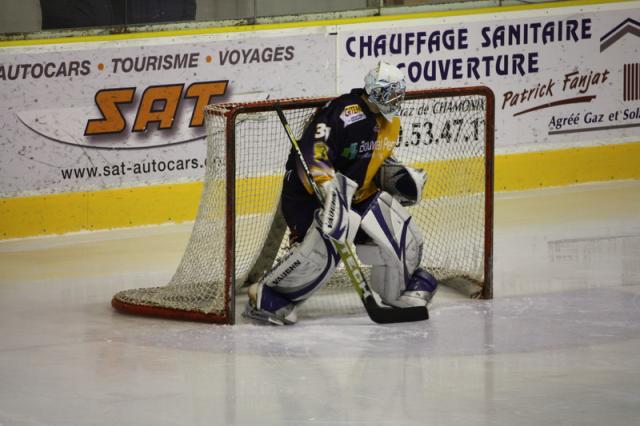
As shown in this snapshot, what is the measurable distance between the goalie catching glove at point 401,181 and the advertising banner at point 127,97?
2.29 meters

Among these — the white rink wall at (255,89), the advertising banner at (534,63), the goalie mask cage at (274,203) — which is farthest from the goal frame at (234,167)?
the advertising banner at (534,63)

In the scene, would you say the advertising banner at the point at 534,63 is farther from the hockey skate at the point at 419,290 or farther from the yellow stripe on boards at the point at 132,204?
the hockey skate at the point at 419,290

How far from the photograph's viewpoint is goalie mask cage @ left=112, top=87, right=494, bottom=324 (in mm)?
5750

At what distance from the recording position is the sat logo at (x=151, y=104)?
7.74 meters

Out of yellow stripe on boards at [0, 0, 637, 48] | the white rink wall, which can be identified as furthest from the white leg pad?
yellow stripe on boards at [0, 0, 637, 48]

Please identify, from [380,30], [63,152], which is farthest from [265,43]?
[63,152]

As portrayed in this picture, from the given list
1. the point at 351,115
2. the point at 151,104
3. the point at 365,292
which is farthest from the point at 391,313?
the point at 151,104

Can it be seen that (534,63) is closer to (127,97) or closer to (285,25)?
(285,25)

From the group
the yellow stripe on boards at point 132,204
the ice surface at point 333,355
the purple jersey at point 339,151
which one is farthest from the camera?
the yellow stripe on boards at point 132,204

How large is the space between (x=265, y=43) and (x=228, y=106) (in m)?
2.36

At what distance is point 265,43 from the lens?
26.8 ft

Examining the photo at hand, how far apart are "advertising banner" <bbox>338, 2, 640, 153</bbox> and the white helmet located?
9.24 ft

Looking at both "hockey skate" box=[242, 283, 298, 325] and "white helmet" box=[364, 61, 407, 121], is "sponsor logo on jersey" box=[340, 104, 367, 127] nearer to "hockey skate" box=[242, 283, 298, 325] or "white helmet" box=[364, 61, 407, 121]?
"white helmet" box=[364, 61, 407, 121]

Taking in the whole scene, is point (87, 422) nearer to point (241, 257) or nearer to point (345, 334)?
point (345, 334)
